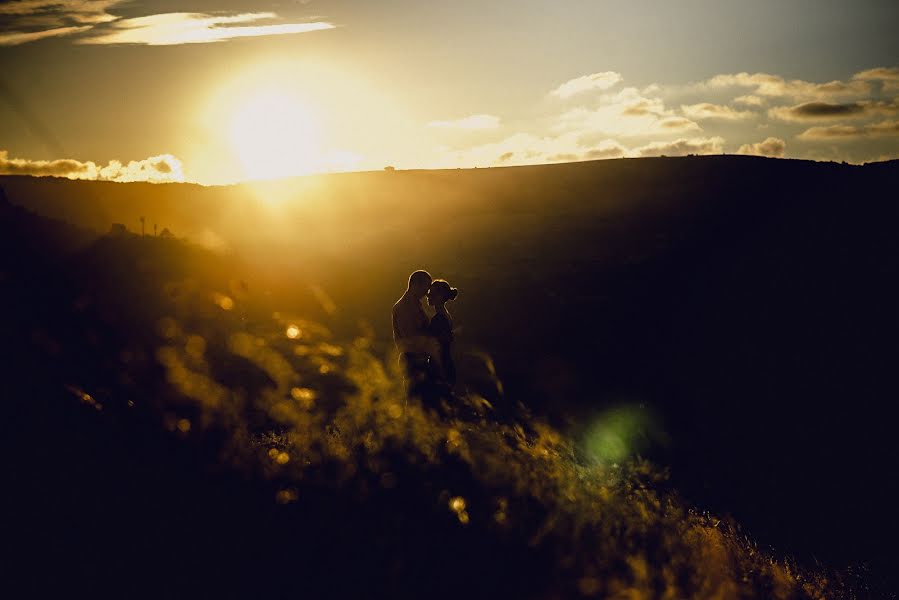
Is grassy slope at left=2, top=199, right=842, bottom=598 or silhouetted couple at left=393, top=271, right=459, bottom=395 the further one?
silhouetted couple at left=393, top=271, right=459, bottom=395

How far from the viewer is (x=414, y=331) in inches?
278

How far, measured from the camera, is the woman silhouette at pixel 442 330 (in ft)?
23.0

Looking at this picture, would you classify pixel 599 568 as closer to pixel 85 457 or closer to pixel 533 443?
pixel 533 443

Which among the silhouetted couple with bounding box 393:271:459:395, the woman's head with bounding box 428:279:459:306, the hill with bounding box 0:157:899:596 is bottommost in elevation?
the hill with bounding box 0:157:899:596

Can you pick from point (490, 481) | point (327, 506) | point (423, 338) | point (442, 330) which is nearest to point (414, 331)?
point (423, 338)

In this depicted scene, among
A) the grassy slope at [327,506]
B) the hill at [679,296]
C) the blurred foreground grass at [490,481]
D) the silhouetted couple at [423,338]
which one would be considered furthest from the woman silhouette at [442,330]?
the hill at [679,296]

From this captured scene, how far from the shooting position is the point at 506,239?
58688mm

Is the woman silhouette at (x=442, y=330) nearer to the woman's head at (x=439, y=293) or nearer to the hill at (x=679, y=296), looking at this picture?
the woman's head at (x=439, y=293)

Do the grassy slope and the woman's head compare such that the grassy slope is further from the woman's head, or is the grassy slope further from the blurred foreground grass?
the woman's head

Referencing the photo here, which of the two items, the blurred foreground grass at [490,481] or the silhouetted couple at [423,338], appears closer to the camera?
the blurred foreground grass at [490,481]

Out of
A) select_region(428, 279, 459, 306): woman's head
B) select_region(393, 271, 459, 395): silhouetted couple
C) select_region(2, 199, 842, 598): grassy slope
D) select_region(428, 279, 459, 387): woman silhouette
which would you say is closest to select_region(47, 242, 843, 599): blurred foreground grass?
select_region(2, 199, 842, 598): grassy slope

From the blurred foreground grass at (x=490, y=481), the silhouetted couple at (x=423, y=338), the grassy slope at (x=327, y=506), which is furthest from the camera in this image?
the silhouetted couple at (x=423, y=338)

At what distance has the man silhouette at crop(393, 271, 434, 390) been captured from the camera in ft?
22.7

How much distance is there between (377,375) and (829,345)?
98.0 ft
